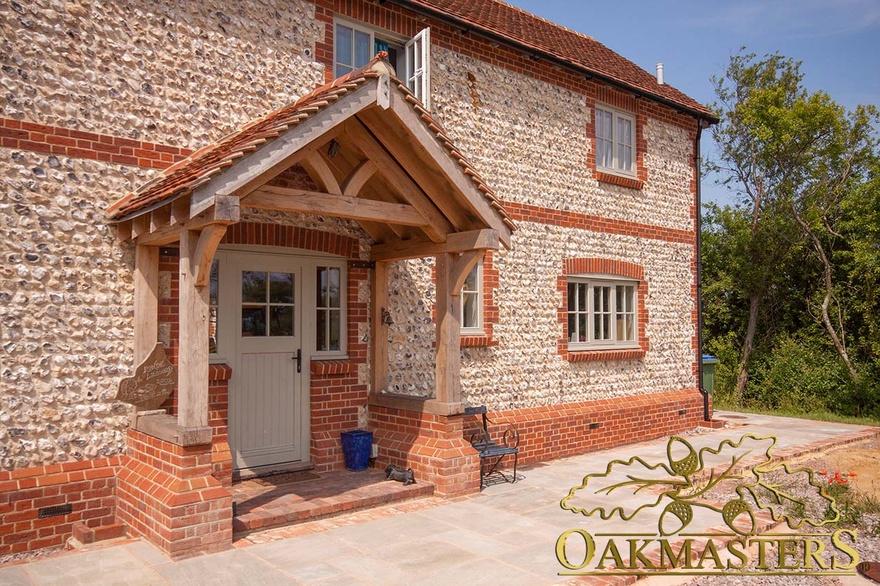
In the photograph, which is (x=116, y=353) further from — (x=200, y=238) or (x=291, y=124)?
(x=291, y=124)

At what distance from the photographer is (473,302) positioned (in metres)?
A: 9.77

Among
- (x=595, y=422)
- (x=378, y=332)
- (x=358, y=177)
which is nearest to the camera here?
(x=358, y=177)

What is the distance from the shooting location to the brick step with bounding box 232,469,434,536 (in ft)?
21.1

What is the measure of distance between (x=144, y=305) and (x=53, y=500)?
6.18 ft

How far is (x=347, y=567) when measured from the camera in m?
5.46

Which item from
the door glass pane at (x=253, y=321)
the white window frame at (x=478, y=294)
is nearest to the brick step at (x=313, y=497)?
the door glass pane at (x=253, y=321)

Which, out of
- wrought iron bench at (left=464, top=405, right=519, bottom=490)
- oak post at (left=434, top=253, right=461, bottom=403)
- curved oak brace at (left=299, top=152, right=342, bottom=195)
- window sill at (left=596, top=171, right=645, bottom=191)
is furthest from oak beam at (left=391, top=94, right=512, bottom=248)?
window sill at (left=596, top=171, right=645, bottom=191)

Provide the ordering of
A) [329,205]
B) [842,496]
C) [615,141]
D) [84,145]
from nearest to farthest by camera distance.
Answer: [84,145], [329,205], [842,496], [615,141]

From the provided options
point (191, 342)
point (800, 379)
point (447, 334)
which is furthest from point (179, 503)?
point (800, 379)

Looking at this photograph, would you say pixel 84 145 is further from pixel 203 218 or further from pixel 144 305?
pixel 203 218

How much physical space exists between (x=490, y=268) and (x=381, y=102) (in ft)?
12.6

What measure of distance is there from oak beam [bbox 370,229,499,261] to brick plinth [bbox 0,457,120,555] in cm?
370

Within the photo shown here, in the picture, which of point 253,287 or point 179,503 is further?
point 253,287

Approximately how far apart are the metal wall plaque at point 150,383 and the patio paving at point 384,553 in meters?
1.29
